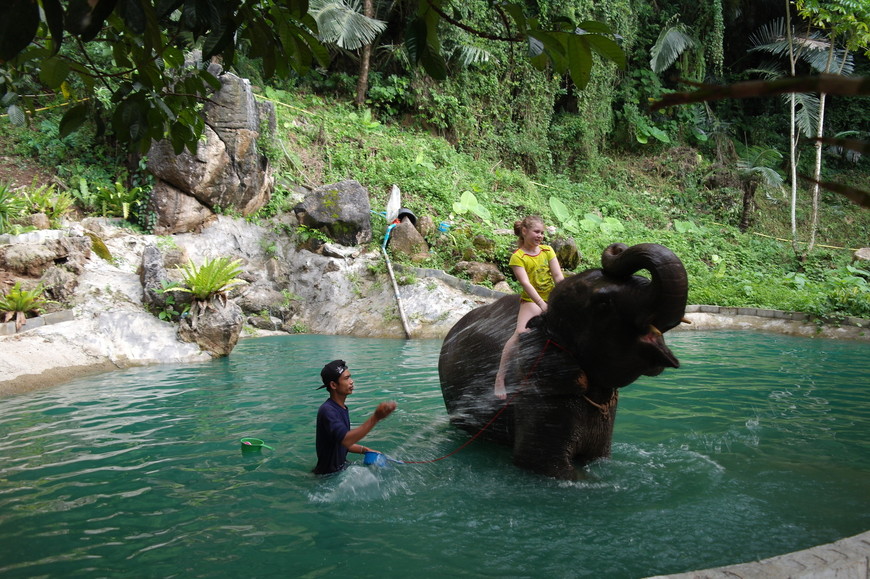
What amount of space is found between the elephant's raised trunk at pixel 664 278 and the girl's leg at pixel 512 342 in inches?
50.1

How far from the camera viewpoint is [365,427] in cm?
434

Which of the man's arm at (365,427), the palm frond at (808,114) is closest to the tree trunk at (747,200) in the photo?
the palm frond at (808,114)

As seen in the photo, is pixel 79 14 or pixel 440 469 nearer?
pixel 79 14

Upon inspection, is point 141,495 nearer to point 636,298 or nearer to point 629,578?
point 629,578

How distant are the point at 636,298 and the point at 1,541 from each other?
424cm

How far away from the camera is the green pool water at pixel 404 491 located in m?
3.66

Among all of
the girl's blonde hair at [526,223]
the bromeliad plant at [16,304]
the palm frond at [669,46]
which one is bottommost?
the bromeliad plant at [16,304]

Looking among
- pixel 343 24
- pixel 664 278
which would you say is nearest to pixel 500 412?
pixel 664 278

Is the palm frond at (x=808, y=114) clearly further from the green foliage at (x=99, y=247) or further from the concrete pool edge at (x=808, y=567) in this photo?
the concrete pool edge at (x=808, y=567)

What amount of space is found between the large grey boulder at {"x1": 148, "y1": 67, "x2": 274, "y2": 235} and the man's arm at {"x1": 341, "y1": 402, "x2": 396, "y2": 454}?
1137 centimetres

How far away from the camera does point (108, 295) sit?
10.8m

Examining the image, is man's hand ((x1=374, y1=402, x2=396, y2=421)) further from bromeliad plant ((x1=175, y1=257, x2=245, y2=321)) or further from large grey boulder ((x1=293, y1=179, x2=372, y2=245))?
large grey boulder ((x1=293, y1=179, x2=372, y2=245))

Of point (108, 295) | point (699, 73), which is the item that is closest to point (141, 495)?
point (108, 295)

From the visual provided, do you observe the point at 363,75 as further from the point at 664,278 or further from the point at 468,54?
the point at 664,278
